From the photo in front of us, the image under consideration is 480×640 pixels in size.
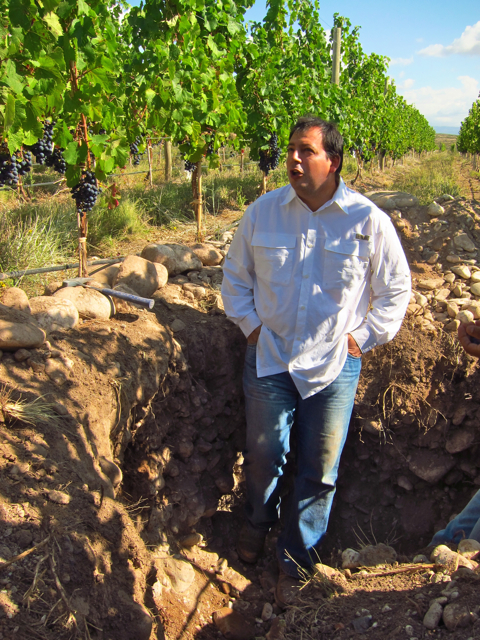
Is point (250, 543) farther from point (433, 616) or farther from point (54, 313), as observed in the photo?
point (54, 313)

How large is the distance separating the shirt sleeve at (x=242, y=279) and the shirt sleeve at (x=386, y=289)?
1.85 ft

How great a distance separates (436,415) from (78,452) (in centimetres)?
242

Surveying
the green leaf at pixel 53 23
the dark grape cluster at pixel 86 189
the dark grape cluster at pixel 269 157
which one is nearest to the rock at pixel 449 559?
the dark grape cluster at pixel 86 189

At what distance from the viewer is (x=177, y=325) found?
10.5ft

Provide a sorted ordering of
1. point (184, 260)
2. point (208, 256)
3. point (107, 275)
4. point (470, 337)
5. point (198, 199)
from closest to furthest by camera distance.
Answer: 1. point (470, 337)
2. point (107, 275)
3. point (184, 260)
4. point (208, 256)
5. point (198, 199)

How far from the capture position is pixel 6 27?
226 centimetres

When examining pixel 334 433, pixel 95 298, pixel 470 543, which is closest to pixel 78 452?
pixel 95 298

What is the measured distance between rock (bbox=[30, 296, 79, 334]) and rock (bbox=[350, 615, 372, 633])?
6.72 feet

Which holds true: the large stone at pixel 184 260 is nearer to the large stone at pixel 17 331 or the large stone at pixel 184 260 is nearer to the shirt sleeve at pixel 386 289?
the large stone at pixel 17 331

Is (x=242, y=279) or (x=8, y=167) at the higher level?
(x=8, y=167)

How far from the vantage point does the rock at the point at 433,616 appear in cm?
175

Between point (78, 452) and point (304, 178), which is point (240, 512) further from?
point (304, 178)

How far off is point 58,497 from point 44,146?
2.54 metres

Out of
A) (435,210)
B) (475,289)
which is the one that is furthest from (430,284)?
(435,210)
